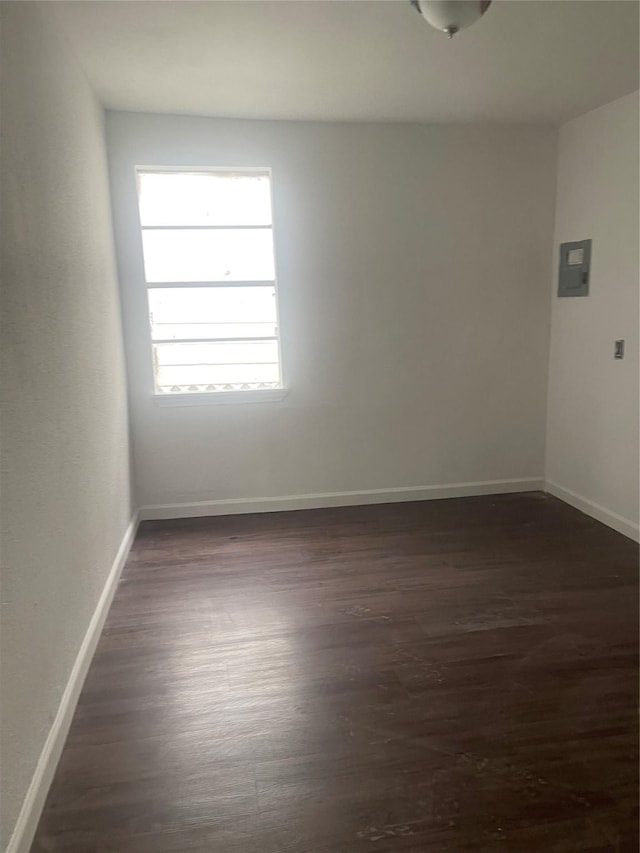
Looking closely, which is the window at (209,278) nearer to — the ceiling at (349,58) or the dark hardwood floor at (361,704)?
the ceiling at (349,58)

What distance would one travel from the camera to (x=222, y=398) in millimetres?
3844

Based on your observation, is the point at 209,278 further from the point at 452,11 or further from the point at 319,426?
the point at 452,11

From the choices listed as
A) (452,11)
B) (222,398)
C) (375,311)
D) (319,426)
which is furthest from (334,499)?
(452,11)

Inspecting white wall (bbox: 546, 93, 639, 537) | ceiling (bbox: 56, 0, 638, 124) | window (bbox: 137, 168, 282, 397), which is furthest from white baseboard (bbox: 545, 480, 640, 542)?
ceiling (bbox: 56, 0, 638, 124)

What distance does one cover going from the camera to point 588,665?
2.28 m

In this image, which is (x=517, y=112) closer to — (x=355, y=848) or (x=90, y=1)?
(x=90, y=1)

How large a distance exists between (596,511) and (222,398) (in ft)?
8.08

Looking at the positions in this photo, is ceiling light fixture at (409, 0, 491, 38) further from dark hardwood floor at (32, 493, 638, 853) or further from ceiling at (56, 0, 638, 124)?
dark hardwood floor at (32, 493, 638, 853)

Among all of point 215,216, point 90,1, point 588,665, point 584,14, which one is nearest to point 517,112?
point 584,14

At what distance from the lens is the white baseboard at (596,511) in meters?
3.43

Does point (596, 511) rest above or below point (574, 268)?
below

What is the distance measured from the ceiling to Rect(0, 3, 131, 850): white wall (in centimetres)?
30

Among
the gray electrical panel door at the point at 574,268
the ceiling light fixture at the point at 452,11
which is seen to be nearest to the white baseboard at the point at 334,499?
the gray electrical panel door at the point at 574,268

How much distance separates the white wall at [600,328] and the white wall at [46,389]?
2.83 metres
